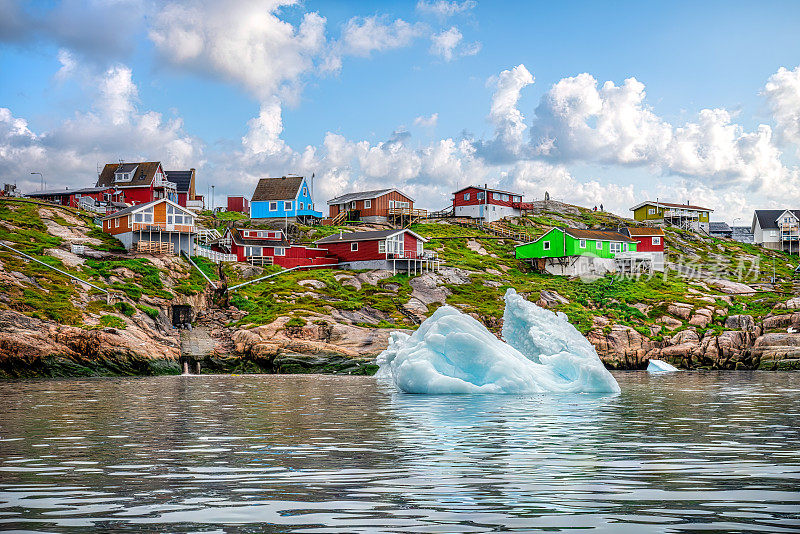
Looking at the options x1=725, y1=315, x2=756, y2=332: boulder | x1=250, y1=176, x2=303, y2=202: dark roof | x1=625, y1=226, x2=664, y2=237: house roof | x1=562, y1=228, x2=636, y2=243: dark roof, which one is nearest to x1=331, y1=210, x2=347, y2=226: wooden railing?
x1=250, y1=176, x2=303, y2=202: dark roof

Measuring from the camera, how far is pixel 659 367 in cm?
6047

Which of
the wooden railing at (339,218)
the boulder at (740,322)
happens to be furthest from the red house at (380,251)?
the boulder at (740,322)

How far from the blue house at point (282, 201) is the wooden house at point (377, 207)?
537 centimetres

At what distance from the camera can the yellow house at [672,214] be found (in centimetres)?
13738

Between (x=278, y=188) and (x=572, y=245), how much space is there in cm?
4595

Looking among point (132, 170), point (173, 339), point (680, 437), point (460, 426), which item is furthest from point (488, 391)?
A: point (132, 170)

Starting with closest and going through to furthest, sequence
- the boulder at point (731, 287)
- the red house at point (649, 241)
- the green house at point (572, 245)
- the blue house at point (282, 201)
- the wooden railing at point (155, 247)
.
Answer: the wooden railing at point (155, 247)
the boulder at point (731, 287)
the green house at point (572, 245)
the red house at point (649, 241)
the blue house at point (282, 201)

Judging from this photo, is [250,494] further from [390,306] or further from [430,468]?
[390,306]

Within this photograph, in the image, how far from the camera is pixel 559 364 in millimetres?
34062

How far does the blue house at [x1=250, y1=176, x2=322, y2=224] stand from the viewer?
4409 inches

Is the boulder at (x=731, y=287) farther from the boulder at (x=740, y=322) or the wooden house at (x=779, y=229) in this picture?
the wooden house at (x=779, y=229)

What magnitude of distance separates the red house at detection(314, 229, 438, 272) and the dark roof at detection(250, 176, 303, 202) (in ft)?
83.7

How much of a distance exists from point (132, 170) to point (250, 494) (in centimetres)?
10737

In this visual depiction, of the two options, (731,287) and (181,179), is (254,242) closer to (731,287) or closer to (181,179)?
(181,179)
